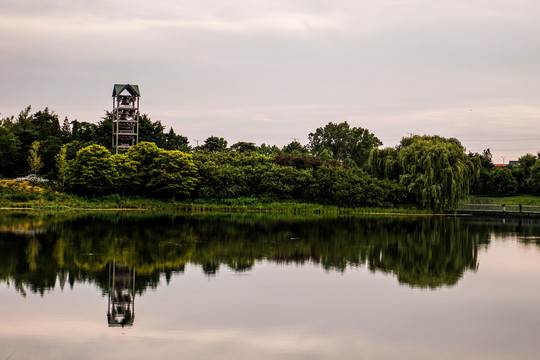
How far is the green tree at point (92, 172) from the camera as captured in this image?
153 ft

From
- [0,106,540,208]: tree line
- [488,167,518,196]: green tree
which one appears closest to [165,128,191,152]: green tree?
[0,106,540,208]: tree line

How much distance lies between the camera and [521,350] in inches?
408

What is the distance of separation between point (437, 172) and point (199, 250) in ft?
106

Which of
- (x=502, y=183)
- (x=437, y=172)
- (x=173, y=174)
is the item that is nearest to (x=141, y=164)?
(x=173, y=174)

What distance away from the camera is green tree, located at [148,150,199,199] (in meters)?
48.8

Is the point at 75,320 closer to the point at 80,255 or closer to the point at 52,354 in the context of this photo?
the point at 52,354

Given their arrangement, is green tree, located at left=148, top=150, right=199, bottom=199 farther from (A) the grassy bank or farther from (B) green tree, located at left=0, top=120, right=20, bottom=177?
(B) green tree, located at left=0, top=120, right=20, bottom=177

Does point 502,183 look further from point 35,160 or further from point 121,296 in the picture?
point 121,296

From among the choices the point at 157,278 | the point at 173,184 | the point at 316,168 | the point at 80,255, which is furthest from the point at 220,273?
the point at 316,168

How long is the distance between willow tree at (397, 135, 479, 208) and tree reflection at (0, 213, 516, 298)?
14.3m

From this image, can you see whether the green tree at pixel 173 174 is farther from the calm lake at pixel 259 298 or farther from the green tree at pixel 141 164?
the calm lake at pixel 259 298

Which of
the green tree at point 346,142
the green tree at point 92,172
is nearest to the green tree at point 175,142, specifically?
the green tree at point 92,172

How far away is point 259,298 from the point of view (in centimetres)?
1386

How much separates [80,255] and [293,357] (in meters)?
11.8
